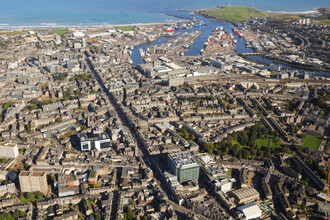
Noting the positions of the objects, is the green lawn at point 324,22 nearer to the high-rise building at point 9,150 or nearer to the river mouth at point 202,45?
the river mouth at point 202,45

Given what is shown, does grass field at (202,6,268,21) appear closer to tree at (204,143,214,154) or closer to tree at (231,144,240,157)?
tree at (231,144,240,157)

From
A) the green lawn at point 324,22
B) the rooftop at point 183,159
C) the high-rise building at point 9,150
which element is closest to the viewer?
the rooftop at point 183,159

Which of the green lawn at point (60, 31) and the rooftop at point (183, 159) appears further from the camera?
the green lawn at point (60, 31)

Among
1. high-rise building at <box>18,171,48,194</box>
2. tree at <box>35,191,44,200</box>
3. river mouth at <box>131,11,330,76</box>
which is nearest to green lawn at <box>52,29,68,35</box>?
river mouth at <box>131,11,330,76</box>

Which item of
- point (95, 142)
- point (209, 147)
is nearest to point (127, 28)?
point (95, 142)

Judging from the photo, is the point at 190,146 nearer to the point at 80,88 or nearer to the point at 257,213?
the point at 257,213

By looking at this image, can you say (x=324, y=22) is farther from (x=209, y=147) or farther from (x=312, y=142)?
(x=209, y=147)

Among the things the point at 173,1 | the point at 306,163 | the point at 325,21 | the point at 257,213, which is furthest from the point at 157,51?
the point at 173,1

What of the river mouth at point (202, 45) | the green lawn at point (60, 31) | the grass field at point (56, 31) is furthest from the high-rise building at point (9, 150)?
the grass field at point (56, 31)
